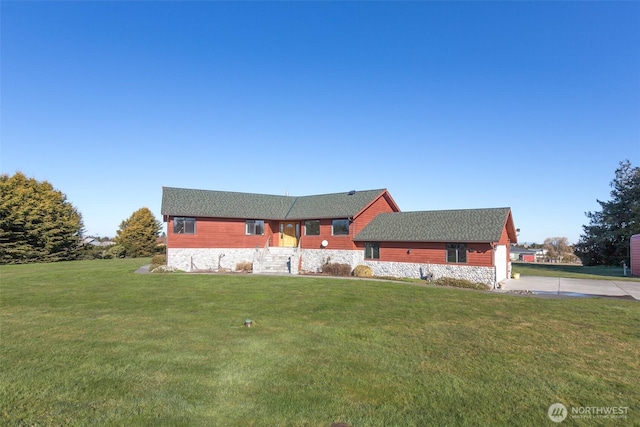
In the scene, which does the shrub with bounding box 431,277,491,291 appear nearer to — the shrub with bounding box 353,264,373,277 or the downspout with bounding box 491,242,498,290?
the downspout with bounding box 491,242,498,290

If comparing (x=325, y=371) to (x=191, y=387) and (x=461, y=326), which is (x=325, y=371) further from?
(x=461, y=326)

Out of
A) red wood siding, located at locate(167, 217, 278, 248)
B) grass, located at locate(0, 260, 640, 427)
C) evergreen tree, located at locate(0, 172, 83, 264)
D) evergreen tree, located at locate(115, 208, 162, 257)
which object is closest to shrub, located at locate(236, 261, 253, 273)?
red wood siding, located at locate(167, 217, 278, 248)

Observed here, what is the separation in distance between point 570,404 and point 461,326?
16.4 feet

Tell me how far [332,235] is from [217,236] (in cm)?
950

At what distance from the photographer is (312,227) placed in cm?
3100

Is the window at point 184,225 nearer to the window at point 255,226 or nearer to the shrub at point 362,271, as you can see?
the window at point 255,226

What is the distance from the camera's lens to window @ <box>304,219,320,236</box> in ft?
100

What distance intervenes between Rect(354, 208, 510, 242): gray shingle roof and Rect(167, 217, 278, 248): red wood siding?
9.65 metres

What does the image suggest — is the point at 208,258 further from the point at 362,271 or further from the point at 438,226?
the point at 438,226

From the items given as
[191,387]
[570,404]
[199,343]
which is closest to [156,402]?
[191,387]

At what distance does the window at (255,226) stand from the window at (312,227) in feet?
13.0

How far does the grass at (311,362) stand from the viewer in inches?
216

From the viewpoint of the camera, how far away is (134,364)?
730 centimetres

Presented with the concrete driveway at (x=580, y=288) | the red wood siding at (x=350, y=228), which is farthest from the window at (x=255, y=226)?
the concrete driveway at (x=580, y=288)
